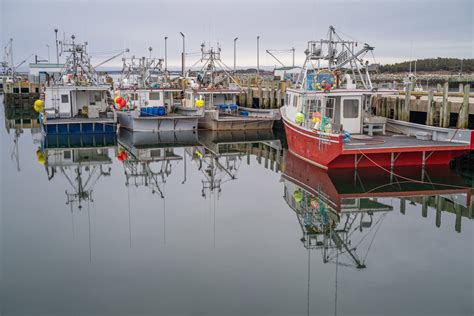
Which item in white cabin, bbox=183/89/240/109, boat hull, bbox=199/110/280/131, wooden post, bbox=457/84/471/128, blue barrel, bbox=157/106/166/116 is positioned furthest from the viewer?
white cabin, bbox=183/89/240/109

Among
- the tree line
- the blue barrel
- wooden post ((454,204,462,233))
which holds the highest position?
the tree line

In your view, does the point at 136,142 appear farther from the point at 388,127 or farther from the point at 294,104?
the point at 388,127

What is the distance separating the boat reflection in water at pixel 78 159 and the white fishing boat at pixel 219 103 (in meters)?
5.20

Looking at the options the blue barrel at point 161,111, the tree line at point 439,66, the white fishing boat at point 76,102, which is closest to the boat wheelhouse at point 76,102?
the white fishing boat at point 76,102

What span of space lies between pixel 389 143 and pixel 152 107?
14.4 metres

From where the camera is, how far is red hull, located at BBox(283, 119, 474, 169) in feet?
50.2

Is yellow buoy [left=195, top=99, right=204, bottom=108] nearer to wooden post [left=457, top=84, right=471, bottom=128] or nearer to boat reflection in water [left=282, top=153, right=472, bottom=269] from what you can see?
boat reflection in water [left=282, top=153, right=472, bottom=269]

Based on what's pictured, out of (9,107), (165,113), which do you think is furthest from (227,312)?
(9,107)

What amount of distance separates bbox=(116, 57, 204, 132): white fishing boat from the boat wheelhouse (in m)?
1.06

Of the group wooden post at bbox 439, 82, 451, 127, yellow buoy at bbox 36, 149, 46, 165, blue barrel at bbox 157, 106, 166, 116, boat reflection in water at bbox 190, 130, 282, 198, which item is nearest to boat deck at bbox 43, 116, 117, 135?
blue barrel at bbox 157, 106, 166, 116

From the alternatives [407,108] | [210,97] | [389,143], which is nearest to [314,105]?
[389,143]

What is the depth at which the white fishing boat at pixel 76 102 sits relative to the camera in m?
25.5

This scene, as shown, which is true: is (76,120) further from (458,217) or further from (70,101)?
(458,217)

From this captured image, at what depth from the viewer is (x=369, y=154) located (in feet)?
51.8
